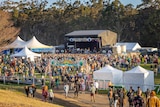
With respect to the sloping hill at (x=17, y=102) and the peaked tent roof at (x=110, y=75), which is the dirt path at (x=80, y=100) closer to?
the peaked tent roof at (x=110, y=75)

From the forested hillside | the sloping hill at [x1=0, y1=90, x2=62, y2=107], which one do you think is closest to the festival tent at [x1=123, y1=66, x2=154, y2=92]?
the sloping hill at [x1=0, y1=90, x2=62, y2=107]

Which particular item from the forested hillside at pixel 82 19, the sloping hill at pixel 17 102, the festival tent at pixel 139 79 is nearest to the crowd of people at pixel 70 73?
the festival tent at pixel 139 79

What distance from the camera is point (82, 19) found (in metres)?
83.9

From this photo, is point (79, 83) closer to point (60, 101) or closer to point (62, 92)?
point (62, 92)

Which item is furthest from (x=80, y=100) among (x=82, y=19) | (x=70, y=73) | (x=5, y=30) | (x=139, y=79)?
(x=82, y=19)

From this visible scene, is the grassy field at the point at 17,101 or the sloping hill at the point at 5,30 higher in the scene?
the sloping hill at the point at 5,30

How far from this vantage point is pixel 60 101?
21797mm

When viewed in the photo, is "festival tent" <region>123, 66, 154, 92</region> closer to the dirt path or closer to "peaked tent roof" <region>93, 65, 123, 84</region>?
"peaked tent roof" <region>93, 65, 123, 84</region>

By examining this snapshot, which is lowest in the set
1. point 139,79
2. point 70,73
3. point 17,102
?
point 17,102

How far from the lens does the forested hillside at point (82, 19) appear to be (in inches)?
3027

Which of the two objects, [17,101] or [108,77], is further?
[108,77]

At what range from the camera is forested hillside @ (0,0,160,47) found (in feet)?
252

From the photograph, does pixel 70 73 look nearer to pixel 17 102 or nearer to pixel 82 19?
pixel 17 102

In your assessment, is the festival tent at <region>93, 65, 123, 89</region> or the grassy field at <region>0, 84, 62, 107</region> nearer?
the grassy field at <region>0, 84, 62, 107</region>
